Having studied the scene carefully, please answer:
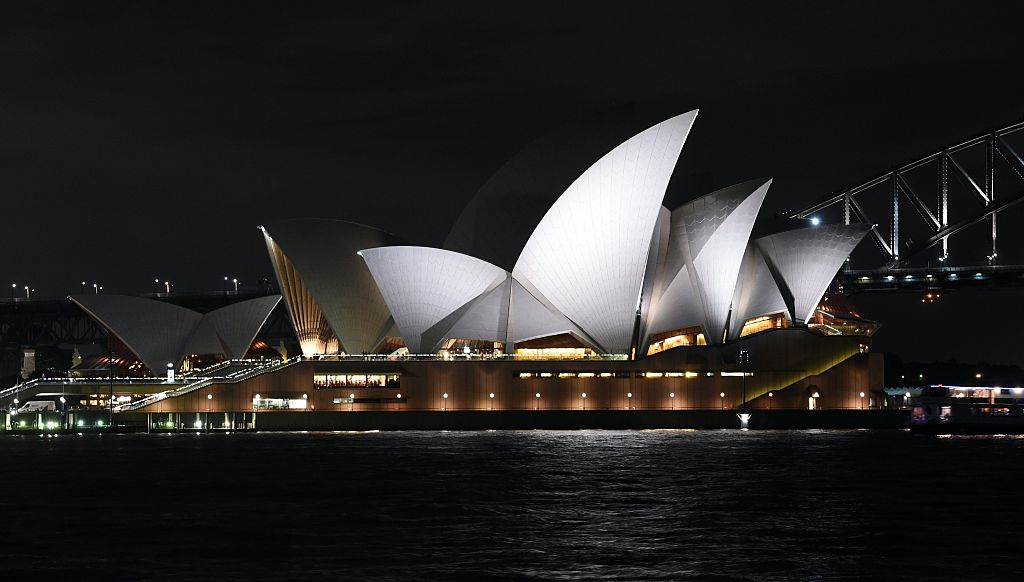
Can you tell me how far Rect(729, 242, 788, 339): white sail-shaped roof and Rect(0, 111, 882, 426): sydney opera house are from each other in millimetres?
93

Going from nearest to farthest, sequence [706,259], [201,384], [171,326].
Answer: [706,259], [201,384], [171,326]

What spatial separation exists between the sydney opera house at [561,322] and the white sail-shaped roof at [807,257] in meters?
0.09

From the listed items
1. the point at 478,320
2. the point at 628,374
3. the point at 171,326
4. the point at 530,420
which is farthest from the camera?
the point at 171,326

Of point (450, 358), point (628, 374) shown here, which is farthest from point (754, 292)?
point (450, 358)

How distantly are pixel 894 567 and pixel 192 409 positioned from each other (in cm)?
6639

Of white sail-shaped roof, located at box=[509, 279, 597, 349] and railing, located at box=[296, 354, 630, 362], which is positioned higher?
white sail-shaped roof, located at box=[509, 279, 597, 349]

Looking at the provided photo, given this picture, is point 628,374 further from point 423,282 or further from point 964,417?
point 964,417

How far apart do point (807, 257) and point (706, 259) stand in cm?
801

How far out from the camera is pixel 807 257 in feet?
281

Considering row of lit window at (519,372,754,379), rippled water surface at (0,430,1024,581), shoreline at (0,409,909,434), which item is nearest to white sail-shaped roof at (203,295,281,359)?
shoreline at (0,409,909,434)

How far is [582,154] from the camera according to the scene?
77.2 meters

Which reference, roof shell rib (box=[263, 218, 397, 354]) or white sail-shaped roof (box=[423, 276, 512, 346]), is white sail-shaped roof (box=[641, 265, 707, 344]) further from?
roof shell rib (box=[263, 218, 397, 354])

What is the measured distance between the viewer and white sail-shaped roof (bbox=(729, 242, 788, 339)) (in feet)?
284

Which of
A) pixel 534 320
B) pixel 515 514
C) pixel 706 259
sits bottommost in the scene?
pixel 515 514
